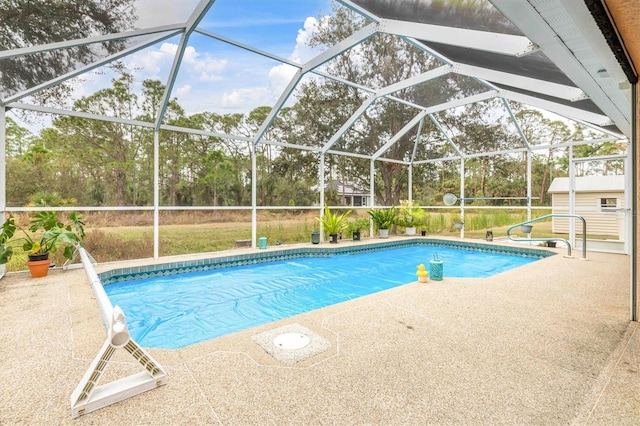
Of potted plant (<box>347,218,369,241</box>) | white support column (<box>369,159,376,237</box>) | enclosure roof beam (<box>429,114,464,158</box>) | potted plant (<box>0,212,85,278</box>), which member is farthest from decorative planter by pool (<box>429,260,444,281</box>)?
enclosure roof beam (<box>429,114,464,158</box>)

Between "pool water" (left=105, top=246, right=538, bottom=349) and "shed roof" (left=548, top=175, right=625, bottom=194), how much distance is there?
2.49 meters

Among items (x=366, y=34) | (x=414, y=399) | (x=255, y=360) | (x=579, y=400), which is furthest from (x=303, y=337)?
(x=366, y=34)

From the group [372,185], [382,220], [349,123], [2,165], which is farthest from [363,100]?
[2,165]

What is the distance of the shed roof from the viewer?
8305 millimetres

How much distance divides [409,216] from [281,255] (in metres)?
5.54

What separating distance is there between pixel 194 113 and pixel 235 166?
1.92 meters

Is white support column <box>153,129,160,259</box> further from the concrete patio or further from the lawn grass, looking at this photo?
the concrete patio

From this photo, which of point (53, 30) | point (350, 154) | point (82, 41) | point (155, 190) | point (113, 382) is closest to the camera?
point (113, 382)

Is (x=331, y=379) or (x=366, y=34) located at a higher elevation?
(x=366, y=34)

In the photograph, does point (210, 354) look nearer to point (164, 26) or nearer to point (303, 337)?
point (303, 337)

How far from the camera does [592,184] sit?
8.70 meters

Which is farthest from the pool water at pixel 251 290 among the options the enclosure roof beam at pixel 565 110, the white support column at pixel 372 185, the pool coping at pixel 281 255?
the enclosure roof beam at pixel 565 110

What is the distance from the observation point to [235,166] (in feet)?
28.4

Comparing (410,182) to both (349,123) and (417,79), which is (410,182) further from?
(417,79)
